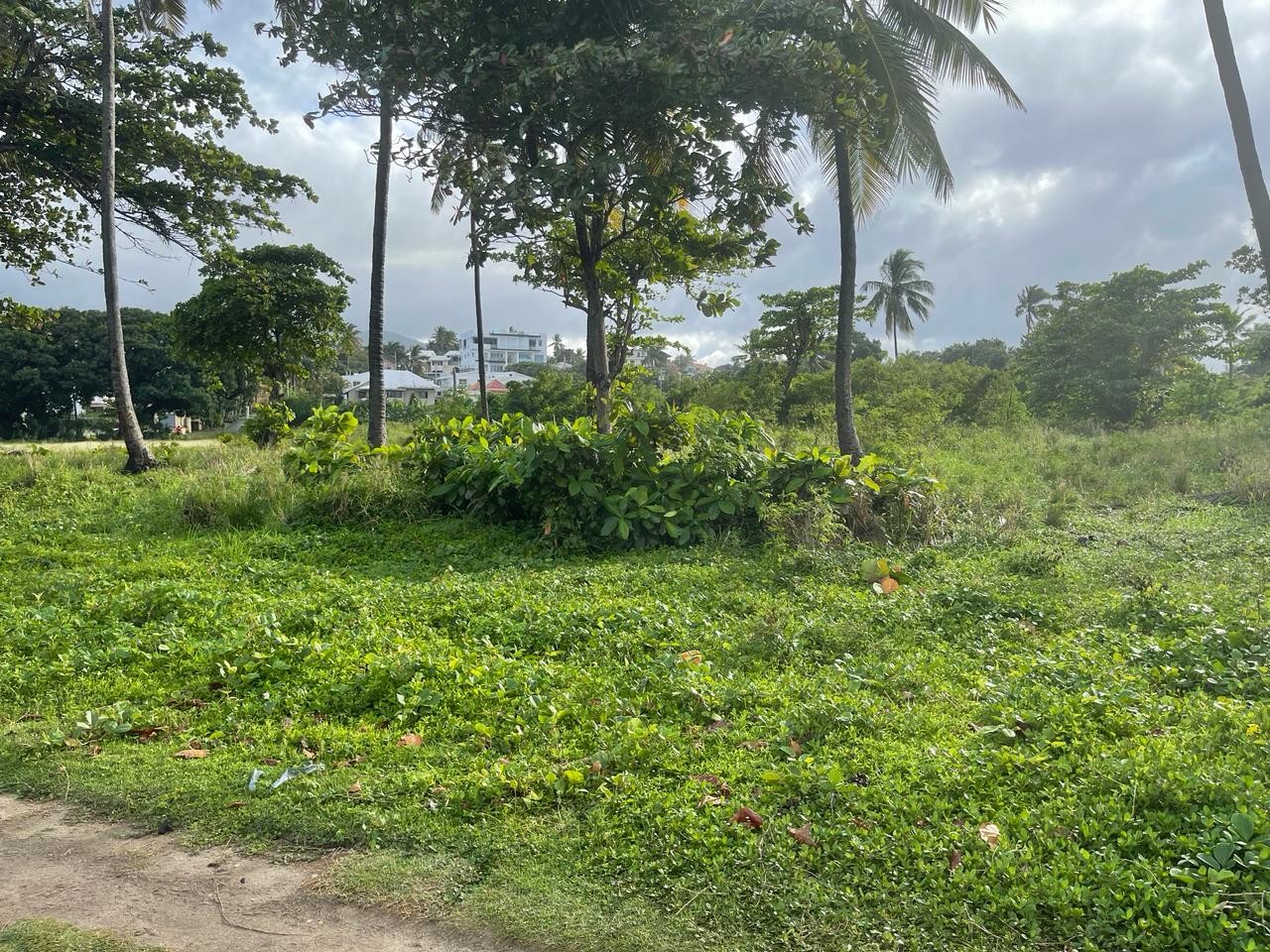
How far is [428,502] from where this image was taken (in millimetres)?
8914

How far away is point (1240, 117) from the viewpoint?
9.02m

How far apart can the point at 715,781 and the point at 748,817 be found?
28cm

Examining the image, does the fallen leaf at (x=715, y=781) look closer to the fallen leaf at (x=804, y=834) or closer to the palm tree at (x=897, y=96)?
the fallen leaf at (x=804, y=834)

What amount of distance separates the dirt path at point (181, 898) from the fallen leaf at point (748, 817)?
92 cm

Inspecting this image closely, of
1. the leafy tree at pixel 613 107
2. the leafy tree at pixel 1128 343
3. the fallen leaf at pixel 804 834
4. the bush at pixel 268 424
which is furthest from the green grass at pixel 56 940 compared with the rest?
the leafy tree at pixel 1128 343

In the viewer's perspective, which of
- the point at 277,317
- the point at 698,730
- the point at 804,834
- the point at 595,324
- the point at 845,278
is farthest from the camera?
the point at 277,317

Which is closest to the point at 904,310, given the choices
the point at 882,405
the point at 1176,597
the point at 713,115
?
the point at 882,405

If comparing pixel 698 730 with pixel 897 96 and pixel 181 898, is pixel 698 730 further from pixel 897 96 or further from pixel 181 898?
pixel 897 96

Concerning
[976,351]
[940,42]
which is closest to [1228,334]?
[940,42]

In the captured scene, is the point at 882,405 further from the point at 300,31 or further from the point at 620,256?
the point at 300,31

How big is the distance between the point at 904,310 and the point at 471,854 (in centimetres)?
5328

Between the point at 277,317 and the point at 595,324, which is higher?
the point at 277,317

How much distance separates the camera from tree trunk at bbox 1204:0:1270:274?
29.5 ft

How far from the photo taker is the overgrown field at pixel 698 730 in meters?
2.38
